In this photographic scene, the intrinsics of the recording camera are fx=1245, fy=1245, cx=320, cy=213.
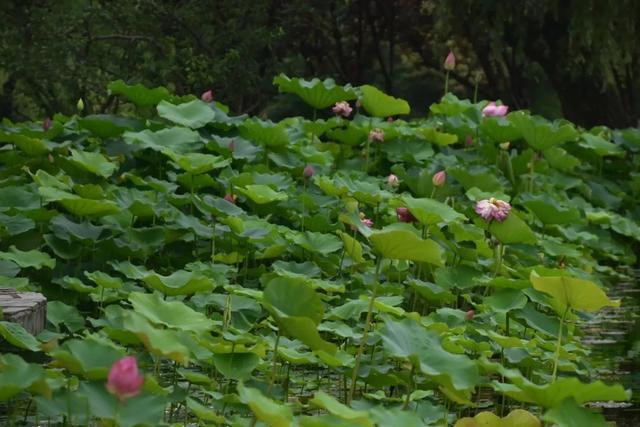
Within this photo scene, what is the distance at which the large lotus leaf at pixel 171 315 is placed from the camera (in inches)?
108

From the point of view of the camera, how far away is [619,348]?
14.5 feet

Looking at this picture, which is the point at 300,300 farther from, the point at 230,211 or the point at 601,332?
the point at 601,332

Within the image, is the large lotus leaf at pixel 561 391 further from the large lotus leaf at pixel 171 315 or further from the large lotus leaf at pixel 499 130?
the large lotus leaf at pixel 499 130

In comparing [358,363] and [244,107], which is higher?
[358,363]

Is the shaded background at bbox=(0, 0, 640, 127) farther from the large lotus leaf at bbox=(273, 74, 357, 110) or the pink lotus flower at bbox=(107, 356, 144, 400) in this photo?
the pink lotus flower at bbox=(107, 356, 144, 400)

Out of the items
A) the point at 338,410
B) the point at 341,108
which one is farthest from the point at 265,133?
the point at 338,410

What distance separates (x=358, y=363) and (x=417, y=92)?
1840 centimetres

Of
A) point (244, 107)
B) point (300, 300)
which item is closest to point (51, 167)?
point (300, 300)

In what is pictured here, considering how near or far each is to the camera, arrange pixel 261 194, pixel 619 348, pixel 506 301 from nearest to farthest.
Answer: pixel 506 301 → pixel 619 348 → pixel 261 194

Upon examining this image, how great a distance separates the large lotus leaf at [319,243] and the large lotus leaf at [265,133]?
1112 mm

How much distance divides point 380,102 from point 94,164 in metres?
1.55

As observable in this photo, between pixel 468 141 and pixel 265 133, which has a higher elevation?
pixel 265 133

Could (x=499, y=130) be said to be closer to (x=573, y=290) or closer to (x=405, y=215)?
(x=405, y=215)

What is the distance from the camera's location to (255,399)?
2166 millimetres
